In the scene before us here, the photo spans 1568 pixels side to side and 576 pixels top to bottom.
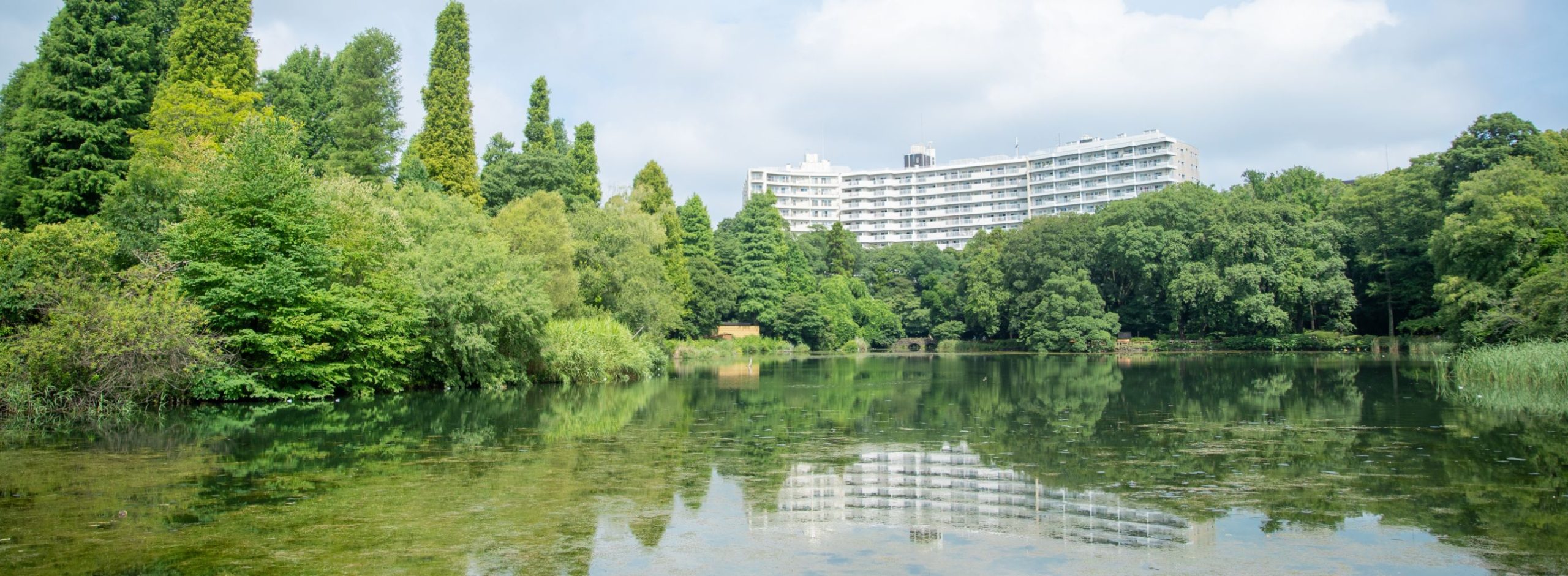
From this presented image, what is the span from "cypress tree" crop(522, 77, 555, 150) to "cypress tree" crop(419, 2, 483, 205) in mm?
10337

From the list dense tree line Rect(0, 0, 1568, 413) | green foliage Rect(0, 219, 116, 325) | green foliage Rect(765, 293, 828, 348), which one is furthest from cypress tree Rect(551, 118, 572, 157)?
green foliage Rect(0, 219, 116, 325)

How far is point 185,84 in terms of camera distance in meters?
35.5

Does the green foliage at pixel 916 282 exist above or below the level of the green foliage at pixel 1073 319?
above

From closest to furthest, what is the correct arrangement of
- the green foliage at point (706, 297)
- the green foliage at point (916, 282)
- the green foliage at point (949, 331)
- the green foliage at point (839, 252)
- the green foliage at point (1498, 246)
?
the green foliage at point (1498, 246), the green foliage at point (706, 297), the green foliage at point (949, 331), the green foliage at point (916, 282), the green foliage at point (839, 252)

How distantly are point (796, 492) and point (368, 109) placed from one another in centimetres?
4486

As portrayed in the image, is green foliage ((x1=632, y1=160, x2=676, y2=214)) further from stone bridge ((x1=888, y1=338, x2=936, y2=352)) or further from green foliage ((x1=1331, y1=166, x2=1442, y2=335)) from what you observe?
green foliage ((x1=1331, y1=166, x2=1442, y2=335))

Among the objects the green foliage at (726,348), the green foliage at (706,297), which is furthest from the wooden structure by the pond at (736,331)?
the green foliage at (706,297)

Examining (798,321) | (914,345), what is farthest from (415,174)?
(914,345)

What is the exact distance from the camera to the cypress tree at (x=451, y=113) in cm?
4903

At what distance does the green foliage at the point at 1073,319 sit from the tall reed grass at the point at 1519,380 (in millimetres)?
42063

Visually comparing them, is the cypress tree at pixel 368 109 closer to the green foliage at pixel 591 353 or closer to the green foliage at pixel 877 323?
the green foliage at pixel 591 353

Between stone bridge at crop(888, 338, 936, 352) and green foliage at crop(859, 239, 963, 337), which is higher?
green foliage at crop(859, 239, 963, 337)

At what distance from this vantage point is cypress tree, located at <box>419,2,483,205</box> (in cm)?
4903

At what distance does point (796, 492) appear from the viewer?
1108 centimetres
